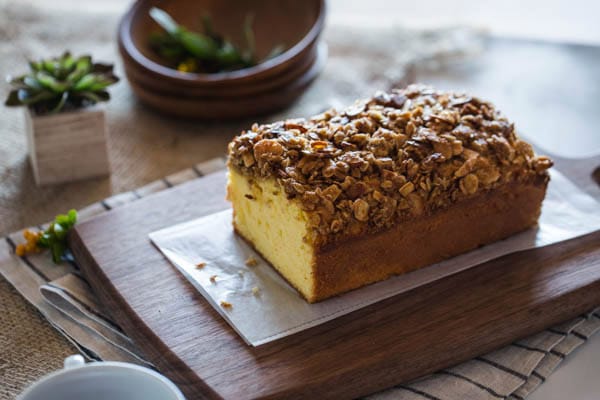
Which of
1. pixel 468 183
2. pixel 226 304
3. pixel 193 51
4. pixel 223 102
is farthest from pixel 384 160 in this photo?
pixel 193 51

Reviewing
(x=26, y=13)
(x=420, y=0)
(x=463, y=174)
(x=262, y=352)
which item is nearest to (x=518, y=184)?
(x=463, y=174)

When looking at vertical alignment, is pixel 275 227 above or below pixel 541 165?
below

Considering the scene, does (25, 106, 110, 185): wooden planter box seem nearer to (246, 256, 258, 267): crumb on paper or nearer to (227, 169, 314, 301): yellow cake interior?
(227, 169, 314, 301): yellow cake interior

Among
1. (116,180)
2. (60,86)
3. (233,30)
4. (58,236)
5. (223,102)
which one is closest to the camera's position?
(58,236)

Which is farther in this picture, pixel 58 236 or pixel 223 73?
pixel 223 73

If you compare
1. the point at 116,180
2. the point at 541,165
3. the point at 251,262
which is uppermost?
the point at 541,165

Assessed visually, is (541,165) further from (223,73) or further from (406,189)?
(223,73)

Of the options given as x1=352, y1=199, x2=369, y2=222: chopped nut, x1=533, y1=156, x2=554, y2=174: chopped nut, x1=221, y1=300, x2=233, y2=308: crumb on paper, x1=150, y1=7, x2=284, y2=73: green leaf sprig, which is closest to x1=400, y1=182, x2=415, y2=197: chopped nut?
x1=352, y1=199, x2=369, y2=222: chopped nut
